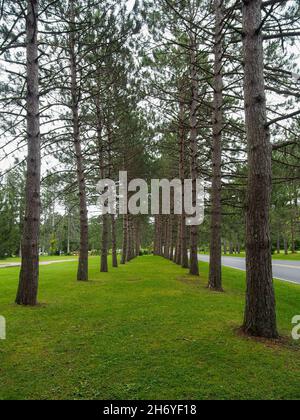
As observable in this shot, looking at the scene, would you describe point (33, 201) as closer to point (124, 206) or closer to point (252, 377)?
point (252, 377)

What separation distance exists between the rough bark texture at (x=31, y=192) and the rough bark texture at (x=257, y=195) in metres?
4.34

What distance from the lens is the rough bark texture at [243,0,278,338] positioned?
179 inches

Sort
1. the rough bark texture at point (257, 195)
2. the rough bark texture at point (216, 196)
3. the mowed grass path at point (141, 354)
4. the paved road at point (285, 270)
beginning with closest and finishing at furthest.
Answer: the mowed grass path at point (141, 354) → the rough bark texture at point (257, 195) → the rough bark texture at point (216, 196) → the paved road at point (285, 270)

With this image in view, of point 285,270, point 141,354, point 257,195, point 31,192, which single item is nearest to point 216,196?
point 257,195

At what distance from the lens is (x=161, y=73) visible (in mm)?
12531

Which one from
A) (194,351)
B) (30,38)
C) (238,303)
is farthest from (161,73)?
(194,351)

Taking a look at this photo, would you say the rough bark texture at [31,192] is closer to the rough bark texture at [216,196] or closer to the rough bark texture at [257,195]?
the rough bark texture at [257,195]

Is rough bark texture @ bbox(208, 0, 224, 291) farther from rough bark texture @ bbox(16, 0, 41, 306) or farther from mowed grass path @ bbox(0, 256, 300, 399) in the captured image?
rough bark texture @ bbox(16, 0, 41, 306)

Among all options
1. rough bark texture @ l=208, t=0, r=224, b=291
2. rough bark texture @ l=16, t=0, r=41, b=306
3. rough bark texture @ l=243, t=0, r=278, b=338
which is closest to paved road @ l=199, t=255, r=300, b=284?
rough bark texture @ l=208, t=0, r=224, b=291

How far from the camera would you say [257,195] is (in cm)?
459

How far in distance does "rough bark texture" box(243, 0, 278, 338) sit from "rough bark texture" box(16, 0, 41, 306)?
171 inches

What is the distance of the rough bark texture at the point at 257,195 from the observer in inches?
179

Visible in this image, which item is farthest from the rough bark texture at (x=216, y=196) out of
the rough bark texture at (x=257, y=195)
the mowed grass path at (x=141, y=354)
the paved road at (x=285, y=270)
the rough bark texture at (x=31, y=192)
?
the paved road at (x=285, y=270)

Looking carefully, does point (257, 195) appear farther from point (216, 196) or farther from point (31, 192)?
point (31, 192)
